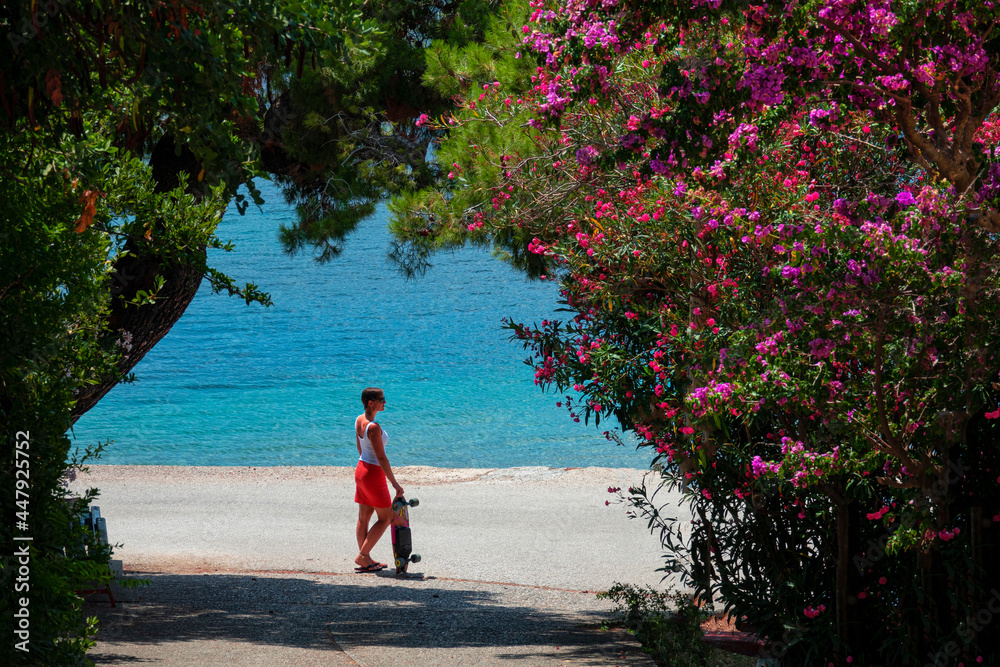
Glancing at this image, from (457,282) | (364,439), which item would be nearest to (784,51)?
(364,439)

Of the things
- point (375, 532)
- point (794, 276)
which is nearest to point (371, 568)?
point (375, 532)

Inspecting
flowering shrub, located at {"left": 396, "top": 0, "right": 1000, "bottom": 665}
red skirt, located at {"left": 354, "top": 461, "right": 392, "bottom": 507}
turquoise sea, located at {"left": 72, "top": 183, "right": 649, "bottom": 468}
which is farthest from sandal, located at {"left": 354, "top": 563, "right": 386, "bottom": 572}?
turquoise sea, located at {"left": 72, "top": 183, "right": 649, "bottom": 468}

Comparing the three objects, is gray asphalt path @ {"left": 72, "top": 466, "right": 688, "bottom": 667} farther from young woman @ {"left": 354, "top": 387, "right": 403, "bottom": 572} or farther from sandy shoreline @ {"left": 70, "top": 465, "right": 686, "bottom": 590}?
young woman @ {"left": 354, "top": 387, "right": 403, "bottom": 572}

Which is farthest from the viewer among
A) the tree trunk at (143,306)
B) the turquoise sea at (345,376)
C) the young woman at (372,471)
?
the turquoise sea at (345,376)

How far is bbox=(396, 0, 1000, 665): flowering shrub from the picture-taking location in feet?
13.1

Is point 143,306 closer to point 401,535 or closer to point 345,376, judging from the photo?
point 401,535

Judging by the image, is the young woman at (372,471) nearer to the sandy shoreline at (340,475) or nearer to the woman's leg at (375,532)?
the woman's leg at (375,532)

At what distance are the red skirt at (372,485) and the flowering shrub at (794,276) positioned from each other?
3.26 m

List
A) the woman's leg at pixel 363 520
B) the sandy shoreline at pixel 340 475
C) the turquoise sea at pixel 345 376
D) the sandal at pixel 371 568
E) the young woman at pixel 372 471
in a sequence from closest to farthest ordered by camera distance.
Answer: the young woman at pixel 372 471 → the woman's leg at pixel 363 520 → the sandal at pixel 371 568 → the sandy shoreline at pixel 340 475 → the turquoise sea at pixel 345 376

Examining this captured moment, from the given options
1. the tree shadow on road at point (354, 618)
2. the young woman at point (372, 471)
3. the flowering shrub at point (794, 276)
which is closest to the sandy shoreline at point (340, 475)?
the young woman at point (372, 471)

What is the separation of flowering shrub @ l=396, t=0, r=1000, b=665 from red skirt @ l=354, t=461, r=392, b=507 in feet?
10.7

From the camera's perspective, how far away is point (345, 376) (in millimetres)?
41750

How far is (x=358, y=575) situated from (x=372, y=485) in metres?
1.03

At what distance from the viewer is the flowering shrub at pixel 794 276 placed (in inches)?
157
